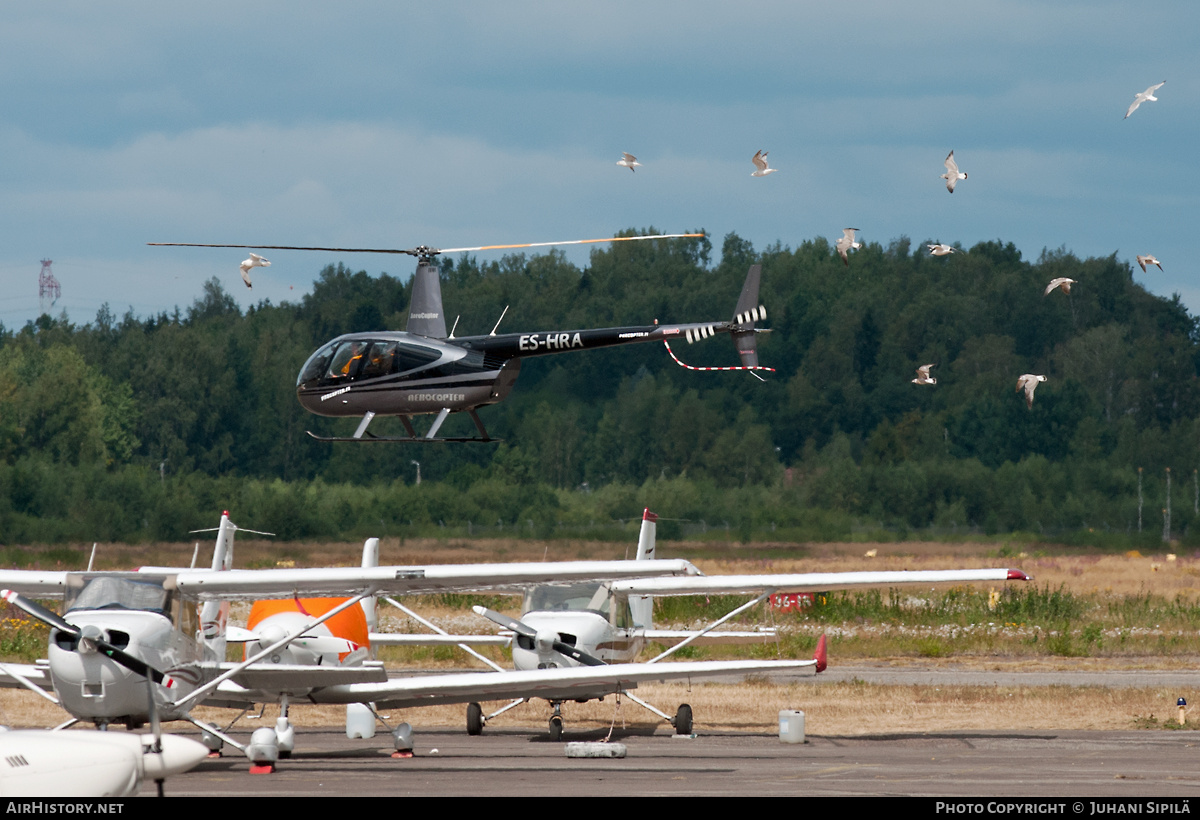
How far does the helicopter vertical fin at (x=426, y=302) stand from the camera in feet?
73.8

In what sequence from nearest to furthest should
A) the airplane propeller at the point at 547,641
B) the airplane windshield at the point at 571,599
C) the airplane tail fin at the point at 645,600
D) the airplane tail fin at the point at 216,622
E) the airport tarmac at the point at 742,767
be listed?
the airport tarmac at the point at 742,767 < the airplane tail fin at the point at 216,622 < the airplane propeller at the point at 547,641 < the airplane windshield at the point at 571,599 < the airplane tail fin at the point at 645,600

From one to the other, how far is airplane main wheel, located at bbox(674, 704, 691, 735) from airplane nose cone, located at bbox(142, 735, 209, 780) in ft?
31.7

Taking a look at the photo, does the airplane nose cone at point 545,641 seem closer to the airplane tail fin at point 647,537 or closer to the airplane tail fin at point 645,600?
the airplane tail fin at point 645,600

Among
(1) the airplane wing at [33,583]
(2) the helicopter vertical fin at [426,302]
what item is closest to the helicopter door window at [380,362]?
(2) the helicopter vertical fin at [426,302]

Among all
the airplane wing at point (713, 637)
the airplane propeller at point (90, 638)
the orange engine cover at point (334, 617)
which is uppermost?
the airplane propeller at point (90, 638)

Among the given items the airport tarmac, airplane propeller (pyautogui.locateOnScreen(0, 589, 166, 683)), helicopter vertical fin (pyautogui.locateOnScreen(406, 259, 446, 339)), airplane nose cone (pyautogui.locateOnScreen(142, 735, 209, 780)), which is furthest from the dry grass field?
airplane nose cone (pyautogui.locateOnScreen(142, 735, 209, 780))

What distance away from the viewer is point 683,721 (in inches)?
674

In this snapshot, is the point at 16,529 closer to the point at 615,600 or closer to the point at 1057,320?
the point at 615,600

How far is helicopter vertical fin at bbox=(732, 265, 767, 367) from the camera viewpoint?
21406 millimetres

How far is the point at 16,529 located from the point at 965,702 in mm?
37645

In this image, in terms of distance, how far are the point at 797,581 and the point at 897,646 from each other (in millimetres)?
12871

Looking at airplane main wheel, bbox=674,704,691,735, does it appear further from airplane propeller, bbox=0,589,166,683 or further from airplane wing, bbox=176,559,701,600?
airplane propeller, bbox=0,589,166,683

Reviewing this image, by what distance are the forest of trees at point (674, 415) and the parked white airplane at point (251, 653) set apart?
34034 millimetres

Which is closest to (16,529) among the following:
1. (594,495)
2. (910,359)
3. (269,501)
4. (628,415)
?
(269,501)
